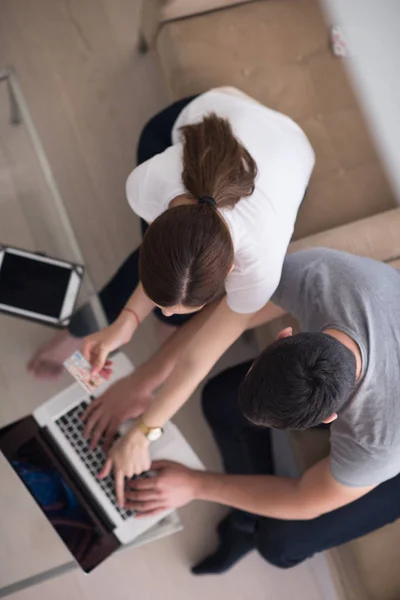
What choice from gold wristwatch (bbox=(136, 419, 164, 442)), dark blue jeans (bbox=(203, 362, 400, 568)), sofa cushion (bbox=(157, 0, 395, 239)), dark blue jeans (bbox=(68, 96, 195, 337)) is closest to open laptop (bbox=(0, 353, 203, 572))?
gold wristwatch (bbox=(136, 419, 164, 442))

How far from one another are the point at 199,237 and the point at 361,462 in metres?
0.59

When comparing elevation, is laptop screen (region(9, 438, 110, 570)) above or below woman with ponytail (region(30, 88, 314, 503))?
below

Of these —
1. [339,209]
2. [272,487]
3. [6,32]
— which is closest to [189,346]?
[272,487]

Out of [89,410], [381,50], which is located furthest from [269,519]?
[381,50]

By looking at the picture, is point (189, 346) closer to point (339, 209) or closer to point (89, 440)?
point (89, 440)

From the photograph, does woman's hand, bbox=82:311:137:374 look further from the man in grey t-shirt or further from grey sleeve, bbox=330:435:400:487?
grey sleeve, bbox=330:435:400:487

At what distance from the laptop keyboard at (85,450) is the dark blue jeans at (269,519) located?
1.33 ft

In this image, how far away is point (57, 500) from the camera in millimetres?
1206

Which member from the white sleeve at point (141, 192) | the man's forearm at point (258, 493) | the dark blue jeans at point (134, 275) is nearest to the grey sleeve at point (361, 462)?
the man's forearm at point (258, 493)

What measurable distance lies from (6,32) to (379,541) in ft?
6.42

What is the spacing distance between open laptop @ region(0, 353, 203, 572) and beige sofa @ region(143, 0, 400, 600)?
0.52m

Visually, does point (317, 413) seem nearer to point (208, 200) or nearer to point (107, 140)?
point (208, 200)

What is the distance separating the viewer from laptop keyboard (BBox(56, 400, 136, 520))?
1.22m

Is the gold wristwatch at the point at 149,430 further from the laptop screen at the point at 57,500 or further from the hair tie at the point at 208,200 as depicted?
the hair tie at the point at 208,200
